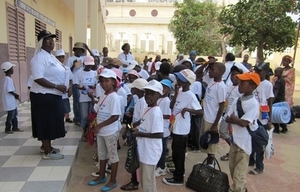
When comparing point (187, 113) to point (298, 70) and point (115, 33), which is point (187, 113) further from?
point (115, 33)

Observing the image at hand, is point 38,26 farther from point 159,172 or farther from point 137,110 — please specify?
point 159,172

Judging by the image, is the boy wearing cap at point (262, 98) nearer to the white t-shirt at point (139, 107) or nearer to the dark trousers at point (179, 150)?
the dark trousers at point (179, 150)

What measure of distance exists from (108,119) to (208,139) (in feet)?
4.74

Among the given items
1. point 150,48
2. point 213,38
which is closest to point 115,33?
point 150,48

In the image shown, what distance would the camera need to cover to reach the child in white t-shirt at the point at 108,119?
2.99 m

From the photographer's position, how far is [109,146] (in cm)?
313

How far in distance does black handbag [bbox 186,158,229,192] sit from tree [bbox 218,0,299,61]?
23.4ft

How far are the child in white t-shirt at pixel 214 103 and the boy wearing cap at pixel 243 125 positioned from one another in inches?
19.3

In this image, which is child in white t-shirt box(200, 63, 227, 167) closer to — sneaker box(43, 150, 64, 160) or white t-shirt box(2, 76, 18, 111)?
sneaker box(43, 150, 64, 160)

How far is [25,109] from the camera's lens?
679 cm

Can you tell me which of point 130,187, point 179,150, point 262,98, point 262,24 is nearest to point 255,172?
point 262,98

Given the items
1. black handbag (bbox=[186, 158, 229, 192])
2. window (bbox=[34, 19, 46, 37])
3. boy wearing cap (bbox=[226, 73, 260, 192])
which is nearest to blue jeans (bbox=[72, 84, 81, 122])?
black handbag (bbox=[186, 158, 229, 192])

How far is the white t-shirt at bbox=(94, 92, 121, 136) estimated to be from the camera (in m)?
2.99

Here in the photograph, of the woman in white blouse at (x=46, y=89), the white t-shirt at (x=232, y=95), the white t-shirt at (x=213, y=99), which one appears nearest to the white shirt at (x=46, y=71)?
the woman in white blouse at (x=46, y=89)
